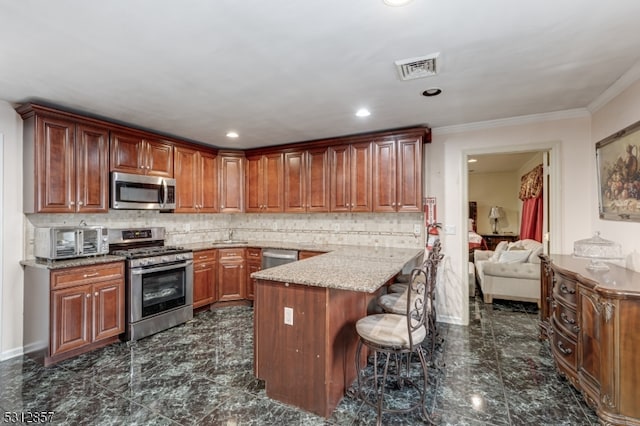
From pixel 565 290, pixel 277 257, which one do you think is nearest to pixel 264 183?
pixel 277 257

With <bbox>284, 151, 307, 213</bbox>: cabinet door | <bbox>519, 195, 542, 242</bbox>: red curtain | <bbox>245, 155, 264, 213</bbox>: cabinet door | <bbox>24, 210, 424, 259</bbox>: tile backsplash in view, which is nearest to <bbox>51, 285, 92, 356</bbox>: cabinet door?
<bbox>24, 210, 424, 259</bbox>: tile backsplash

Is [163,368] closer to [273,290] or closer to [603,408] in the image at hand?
[273,290]

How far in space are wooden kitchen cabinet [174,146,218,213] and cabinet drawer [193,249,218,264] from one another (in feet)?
2.08

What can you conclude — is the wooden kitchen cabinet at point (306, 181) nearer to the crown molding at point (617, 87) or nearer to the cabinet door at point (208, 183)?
the cabinet door at point (208, 183)

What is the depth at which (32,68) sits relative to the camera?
2.37 m

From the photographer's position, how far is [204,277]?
441cm

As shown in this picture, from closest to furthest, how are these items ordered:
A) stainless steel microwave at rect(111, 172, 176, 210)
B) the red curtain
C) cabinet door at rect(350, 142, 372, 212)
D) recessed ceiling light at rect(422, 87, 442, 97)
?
recessed ceiling light at rect(422, 87, 442, 97) < stainless steel microwave at rect(111, 172, 176, 210) < cabinet door at rect(350, 142, 372, 212) < the red curtain

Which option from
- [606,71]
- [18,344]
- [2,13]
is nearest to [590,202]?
[606,71]

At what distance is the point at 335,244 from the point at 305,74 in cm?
275

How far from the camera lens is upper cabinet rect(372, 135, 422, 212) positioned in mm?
3880

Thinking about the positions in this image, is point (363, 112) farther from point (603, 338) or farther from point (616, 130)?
point (603, 338)

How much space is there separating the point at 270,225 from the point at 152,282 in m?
2.11

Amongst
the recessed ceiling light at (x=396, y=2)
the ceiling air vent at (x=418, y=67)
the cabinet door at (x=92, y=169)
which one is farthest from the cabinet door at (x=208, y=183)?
the recessed ceiling light at (x=396, y=2)

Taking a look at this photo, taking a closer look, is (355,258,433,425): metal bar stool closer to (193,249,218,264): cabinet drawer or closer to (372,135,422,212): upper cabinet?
(372,135,422,212): upper cabinet
